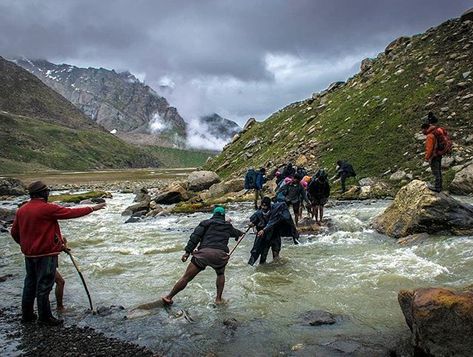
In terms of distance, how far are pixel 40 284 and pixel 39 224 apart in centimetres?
156

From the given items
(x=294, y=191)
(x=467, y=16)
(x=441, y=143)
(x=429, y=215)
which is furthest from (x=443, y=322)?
(x=467, y=16)

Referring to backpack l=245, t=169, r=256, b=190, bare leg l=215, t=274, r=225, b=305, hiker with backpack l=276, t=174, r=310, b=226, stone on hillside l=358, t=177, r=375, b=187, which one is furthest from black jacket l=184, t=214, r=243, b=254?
stone on hillside l=358, t=177, r=375, b=187

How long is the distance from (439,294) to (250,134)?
65050 millimetres

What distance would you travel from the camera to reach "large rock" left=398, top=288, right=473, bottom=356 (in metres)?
7.88

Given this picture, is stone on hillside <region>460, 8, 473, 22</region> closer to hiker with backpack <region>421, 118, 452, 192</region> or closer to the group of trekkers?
hiker with backpack <region>421, 118, 452, 192</region>

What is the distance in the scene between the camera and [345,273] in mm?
15750

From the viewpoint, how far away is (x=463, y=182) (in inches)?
1088

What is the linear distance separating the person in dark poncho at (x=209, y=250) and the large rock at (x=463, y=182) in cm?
2031

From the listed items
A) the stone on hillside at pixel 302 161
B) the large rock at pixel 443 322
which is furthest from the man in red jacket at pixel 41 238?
the stone on hillside at pixel 302 161

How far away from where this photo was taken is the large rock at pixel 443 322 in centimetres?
788

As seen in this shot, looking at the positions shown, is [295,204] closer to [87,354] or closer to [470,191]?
[470,191]

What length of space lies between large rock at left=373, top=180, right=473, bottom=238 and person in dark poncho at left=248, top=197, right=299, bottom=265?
5943mm

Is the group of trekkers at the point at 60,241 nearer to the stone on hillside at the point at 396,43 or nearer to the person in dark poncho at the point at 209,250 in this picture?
the person in dark poncho at the point at 209,250

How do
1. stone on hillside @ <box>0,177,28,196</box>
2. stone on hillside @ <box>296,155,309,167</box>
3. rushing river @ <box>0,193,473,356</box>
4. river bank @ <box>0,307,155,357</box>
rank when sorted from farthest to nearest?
stone on hillside @ <box>0,177,28,196</box> → stone on hillside @ <box>296,155,309,167</box> → rushing river @ <box>0,193,473,356</box> → river bank @ <box>0,307,155,357</box>
